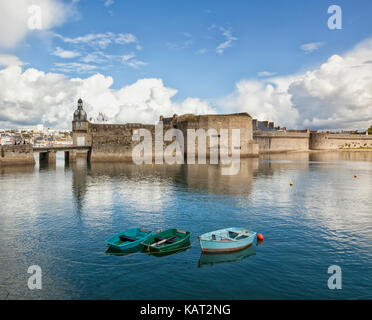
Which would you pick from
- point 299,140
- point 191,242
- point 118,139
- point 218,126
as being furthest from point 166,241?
point 299,140

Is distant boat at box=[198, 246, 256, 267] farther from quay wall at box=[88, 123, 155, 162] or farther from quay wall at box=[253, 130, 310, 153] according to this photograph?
quay wall at box=[253, 130, 310, 153]

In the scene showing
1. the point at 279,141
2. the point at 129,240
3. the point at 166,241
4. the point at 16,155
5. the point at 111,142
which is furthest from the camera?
the point at 279,141

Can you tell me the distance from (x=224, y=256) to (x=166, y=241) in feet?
7.68

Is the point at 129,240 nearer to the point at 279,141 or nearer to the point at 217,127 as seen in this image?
the point at 217,127

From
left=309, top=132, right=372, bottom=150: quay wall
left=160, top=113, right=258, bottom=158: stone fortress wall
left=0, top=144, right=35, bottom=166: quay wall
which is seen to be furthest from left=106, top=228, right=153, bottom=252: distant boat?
left=309, top=132, right=372, bottom=150: quay wall

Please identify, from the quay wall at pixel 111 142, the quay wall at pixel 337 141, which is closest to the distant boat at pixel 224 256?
the quay wall at pixel 111 142

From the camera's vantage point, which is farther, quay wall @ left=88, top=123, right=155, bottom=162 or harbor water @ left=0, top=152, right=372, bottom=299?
quay wall @ left=88, top=123, right=155, bottom=162

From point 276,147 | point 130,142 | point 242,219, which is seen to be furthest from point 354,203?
point 276,147

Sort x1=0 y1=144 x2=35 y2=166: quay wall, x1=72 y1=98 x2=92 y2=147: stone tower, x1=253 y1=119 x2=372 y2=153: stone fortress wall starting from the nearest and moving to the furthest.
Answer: x1=0 y1=144 x2=35 y2=166: quay wall < x1=72 y1=98 x2=92 y2=147: stone tower < x1=253 y1=119 x2=372 y2=153: stone fortress wall

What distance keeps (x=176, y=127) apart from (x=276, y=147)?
37616mm

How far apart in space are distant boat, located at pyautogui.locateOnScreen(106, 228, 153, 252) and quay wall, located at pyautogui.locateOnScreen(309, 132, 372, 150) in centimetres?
9321

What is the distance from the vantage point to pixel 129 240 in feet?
38.3

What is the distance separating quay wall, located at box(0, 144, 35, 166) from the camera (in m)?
42.9

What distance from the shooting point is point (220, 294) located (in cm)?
833
